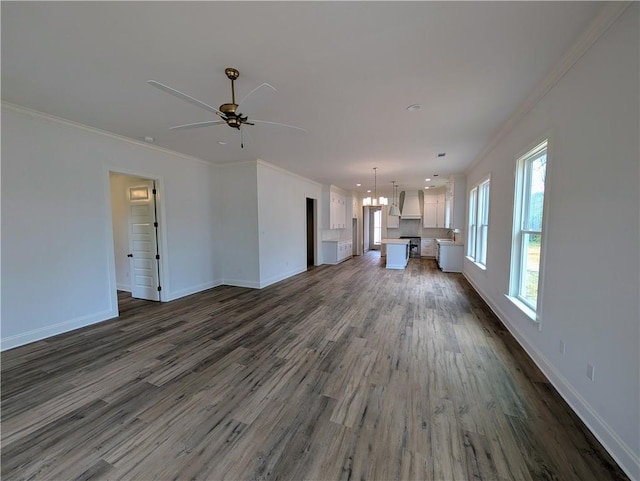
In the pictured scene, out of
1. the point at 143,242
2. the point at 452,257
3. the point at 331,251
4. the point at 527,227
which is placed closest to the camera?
the point at 527,227

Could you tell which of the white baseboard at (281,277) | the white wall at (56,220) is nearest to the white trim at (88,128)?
the white wall at (56,220)

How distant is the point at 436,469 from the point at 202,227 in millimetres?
5485

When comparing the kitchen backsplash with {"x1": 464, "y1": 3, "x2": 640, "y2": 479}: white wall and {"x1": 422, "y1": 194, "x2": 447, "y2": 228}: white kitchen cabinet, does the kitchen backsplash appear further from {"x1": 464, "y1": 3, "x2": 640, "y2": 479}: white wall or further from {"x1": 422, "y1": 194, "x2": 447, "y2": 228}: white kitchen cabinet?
{"x1": 464, "y1": 3, "x2": 640, "y2": 479}: white wall

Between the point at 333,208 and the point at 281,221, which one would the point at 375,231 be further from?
the point at 281,221

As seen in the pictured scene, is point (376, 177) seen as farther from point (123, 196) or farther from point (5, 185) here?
point (5, 185)

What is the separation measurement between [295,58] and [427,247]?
987 cm

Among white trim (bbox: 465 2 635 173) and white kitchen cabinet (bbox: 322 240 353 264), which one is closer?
white trim (bbox: 465 2 635 173)

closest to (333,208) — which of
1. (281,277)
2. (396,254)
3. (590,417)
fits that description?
(396,254)

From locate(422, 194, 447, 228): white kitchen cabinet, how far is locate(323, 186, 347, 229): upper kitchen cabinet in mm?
3416

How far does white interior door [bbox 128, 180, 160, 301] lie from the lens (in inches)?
188

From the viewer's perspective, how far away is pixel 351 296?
5.07 m

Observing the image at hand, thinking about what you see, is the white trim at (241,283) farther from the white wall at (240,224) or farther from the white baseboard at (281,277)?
the white baseboard at (281,277)

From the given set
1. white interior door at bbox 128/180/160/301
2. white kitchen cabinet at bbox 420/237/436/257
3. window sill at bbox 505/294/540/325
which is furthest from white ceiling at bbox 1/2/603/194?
white kitchen cabinet at bbox 420/237/436/257

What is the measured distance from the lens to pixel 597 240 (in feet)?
5.76
